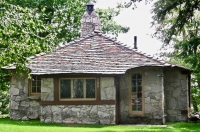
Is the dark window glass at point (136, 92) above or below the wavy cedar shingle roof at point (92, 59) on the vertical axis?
below

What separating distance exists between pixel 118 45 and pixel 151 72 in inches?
86.6

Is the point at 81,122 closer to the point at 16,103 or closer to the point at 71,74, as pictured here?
the point at 71,74

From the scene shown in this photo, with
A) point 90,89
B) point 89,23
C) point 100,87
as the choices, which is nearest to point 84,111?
point 90,89

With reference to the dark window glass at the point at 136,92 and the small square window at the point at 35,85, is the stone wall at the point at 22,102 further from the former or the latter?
the dark window glass at the point at 136,92

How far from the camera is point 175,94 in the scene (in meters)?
18.6

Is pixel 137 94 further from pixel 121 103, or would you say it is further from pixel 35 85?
pixel 35 85

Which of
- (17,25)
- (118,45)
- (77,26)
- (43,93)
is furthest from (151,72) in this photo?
(77,26)

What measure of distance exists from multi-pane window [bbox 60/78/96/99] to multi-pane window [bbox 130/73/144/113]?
187 cm

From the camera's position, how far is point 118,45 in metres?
18.4

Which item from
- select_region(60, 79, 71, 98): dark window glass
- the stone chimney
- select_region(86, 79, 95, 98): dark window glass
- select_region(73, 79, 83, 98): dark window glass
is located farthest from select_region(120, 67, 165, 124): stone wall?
the stone chimney

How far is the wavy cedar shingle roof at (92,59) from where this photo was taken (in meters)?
16.7

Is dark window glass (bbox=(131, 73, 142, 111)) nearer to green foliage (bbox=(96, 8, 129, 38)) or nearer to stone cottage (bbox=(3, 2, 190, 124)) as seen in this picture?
stone cottage (bbox=(3, 2, 190, 124))

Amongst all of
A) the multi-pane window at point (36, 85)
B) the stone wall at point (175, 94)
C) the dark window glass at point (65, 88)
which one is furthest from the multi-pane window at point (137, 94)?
the multi-pane window at point (36, 85)

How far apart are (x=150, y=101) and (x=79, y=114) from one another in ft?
10.4
